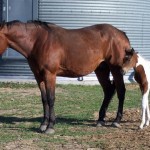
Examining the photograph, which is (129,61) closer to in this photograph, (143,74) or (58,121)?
(143,74)

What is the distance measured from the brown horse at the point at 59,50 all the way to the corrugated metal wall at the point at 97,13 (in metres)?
8.12

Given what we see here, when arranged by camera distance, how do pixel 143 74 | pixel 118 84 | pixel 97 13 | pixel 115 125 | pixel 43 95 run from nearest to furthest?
pixel 143 74 < pixel 43 95 < pixel 115 125 < pixel 118 84 < pixel 97 13

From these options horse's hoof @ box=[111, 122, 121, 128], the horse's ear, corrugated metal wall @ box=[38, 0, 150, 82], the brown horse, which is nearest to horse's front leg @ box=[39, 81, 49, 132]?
the brown horse

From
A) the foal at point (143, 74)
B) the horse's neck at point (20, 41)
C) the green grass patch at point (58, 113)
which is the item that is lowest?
the green grass patch at point (58, 113)

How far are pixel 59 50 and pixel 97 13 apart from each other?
921cm

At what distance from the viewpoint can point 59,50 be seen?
9422 millimetres

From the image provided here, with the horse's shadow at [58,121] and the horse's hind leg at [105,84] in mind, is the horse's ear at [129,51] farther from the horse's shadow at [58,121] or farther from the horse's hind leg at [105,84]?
the horse's shadow at [58,121]

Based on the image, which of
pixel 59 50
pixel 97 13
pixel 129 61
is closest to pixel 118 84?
pixel 129 61

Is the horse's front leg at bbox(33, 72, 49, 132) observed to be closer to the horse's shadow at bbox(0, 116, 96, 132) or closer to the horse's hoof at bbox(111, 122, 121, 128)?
the horse's shadow at bbox(0, 116, 96, 132)

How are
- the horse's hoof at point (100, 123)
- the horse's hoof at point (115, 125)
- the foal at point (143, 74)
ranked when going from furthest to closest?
the horse's hoof at point (100, 123) < the horse's hoof at point (115, 125) < the foal at point (143, 74)

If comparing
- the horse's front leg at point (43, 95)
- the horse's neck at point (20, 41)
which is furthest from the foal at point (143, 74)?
the horse's neck at point (20, 41)

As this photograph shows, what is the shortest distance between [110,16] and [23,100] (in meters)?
5.98

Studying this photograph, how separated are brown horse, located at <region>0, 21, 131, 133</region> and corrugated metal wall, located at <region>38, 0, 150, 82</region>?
8.12 m

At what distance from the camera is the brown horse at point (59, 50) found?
9273 mm
